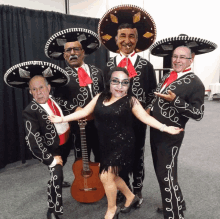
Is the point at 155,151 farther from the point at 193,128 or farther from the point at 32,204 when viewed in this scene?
the point at 193,128

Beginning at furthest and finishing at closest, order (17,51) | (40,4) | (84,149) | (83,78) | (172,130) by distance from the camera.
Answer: (40,4)
(17,51)
(84,149)
(83,78)
(172,130)

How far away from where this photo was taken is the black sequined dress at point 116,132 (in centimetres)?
168

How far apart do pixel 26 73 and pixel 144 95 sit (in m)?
1.08

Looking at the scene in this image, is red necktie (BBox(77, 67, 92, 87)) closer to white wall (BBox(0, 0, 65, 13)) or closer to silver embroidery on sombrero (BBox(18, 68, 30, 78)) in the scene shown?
silver embroidery on sombrero (BBox(18, 68, 30, 78))

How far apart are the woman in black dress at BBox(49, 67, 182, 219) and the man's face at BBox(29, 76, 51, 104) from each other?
20cm

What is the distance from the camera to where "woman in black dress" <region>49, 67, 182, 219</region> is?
5.46 ft

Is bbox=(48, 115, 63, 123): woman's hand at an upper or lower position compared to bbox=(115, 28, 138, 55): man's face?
lower

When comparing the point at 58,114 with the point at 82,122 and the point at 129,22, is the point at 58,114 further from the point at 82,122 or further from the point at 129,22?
the point at 129,22

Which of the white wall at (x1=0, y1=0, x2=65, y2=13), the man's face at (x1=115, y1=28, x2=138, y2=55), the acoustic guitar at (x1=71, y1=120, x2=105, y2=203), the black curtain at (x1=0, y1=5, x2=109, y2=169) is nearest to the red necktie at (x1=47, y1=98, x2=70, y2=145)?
the acoustic guitar at (x1=71, y1=120, x2=105, y2=203)

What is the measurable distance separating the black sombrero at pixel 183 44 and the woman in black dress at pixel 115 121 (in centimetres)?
44

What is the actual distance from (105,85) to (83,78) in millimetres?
289

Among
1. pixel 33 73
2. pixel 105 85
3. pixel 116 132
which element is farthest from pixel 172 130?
pixel 33 73

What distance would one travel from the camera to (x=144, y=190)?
2562 mm

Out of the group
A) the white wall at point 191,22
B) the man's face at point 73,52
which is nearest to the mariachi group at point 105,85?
the man's face at point 73,52
